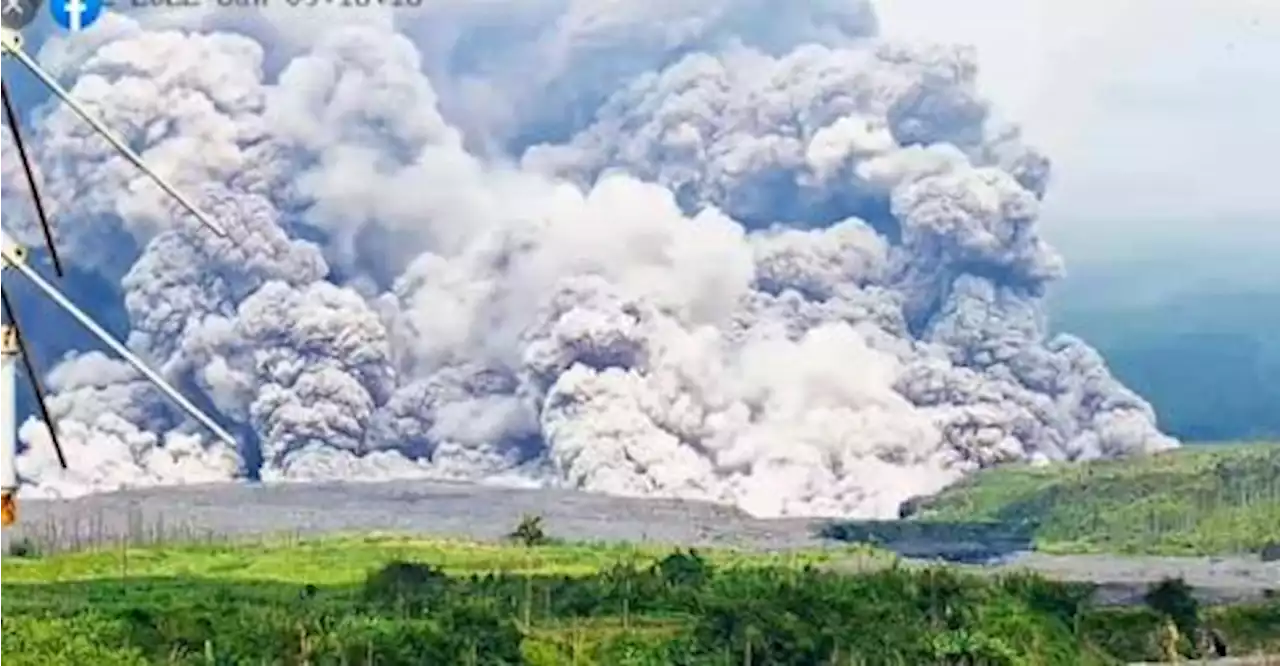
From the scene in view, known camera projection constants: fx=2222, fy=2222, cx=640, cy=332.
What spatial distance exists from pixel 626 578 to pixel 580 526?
6443 mm

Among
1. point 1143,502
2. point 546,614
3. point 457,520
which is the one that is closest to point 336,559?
point 546,614

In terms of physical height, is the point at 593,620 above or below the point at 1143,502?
below

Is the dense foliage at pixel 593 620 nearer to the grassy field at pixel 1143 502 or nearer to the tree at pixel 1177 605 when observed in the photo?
the tree at pixel 1177 605

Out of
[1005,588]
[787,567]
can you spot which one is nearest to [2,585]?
[787,567]

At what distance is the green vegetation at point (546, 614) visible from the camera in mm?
10727

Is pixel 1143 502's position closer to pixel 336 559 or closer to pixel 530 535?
pixel 530 535

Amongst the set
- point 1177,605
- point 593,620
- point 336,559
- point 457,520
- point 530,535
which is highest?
point 457,520

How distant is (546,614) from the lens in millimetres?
12875

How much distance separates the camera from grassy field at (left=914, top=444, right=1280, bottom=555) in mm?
19203

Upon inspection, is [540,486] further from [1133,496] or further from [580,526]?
[1133,496]

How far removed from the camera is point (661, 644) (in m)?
11.5

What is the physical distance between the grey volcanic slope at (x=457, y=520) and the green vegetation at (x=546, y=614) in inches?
91.1

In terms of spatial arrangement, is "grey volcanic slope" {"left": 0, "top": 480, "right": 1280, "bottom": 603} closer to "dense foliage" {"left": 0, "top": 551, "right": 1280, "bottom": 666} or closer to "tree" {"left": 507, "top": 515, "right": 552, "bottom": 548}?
"tree" {"left": 507, "top": 515, "right": 552, "bottom": 548}

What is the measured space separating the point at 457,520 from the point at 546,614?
7538 millimetres
